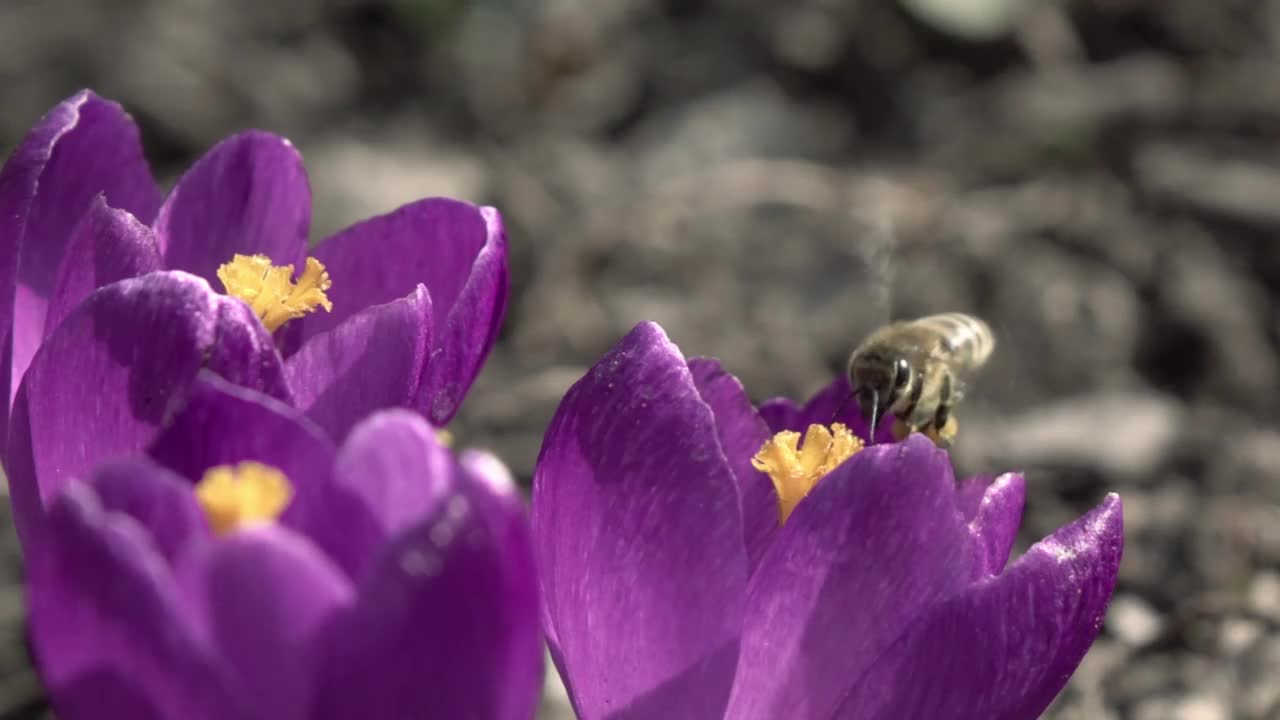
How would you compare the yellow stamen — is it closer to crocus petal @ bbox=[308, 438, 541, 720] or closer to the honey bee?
crocus petal @ bbox=[308, 438, 541, 720]

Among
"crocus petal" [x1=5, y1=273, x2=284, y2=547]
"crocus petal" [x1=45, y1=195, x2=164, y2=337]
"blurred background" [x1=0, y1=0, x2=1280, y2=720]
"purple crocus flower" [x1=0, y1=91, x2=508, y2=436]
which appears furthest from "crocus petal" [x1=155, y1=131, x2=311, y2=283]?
"blurred background" [x1=0, y1=0, x2=1280, y2=720]

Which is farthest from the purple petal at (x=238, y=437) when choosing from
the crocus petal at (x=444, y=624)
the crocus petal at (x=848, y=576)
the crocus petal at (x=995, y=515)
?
the crocus petal at (x=995, y=515)

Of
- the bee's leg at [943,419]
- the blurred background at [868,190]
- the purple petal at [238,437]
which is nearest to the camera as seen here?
the purple petal at [238,437]

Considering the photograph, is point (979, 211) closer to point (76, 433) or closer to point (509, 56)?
point (509, 56)

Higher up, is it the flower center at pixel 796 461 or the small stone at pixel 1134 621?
the flower center at pixel 796 461

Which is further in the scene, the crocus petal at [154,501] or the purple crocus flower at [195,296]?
the purple crocus flower at [195,296]

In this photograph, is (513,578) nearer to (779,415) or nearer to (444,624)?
(444,624)

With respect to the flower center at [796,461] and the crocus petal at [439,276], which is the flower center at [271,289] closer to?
the crocus petal at [439,276]
